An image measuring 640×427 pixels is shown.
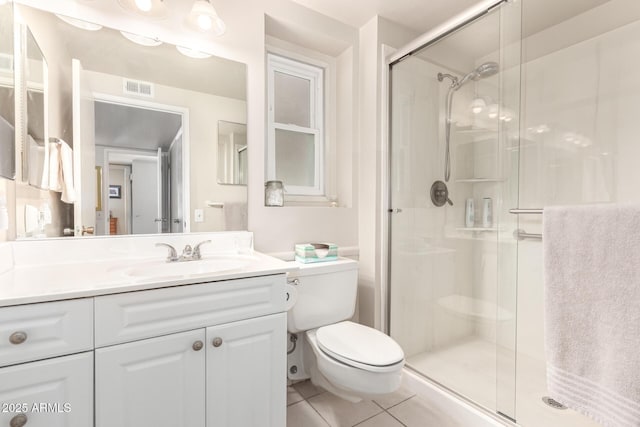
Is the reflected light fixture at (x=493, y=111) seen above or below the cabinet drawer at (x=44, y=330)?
above

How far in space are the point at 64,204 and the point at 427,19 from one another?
2292 millimetres

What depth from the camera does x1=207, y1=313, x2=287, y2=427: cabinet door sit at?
1056 millimetres

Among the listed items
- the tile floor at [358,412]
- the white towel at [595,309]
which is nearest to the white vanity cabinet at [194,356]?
the tile floor at [358,412]

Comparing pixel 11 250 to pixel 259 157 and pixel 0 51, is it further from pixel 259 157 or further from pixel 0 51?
pixel 259 157

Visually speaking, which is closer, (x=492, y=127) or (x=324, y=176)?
(x=492, y=127)

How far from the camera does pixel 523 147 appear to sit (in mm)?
1921

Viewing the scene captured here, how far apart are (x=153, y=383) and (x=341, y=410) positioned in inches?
40.1

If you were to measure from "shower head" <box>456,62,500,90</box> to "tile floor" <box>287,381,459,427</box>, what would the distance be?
77.9 inches

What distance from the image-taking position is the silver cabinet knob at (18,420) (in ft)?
2.54

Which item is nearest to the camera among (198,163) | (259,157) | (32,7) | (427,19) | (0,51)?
(0,51)

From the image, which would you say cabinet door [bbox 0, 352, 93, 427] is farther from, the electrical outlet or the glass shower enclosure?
the glass shower enclosure

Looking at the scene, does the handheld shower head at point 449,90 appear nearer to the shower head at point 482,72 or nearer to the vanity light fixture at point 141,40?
the shower head at point 482,72

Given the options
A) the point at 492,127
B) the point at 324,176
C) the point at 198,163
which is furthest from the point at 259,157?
the point at 492,127

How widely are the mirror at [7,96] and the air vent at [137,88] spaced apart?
0.38 m
